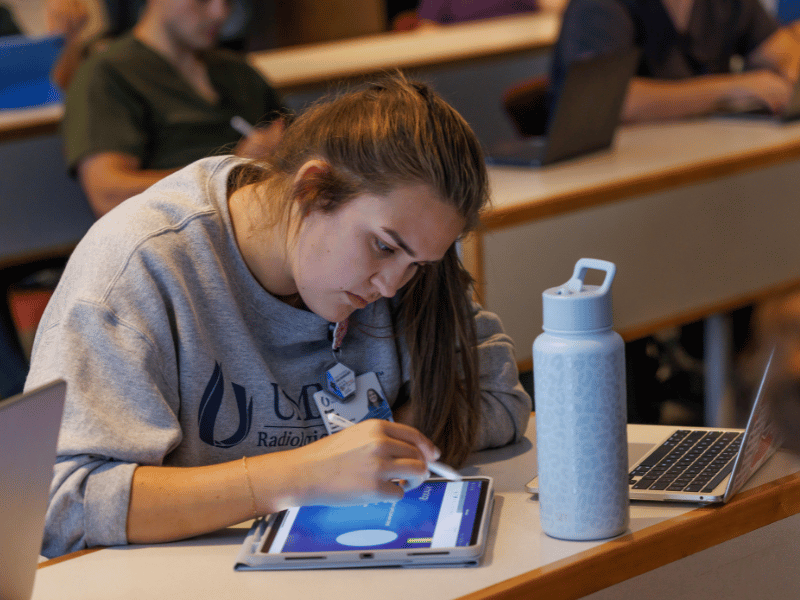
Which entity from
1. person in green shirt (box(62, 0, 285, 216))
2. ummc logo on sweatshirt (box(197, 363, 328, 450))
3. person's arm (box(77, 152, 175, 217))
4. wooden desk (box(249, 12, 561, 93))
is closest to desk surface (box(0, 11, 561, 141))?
wooden desk (box(249, 12, 561, 93))

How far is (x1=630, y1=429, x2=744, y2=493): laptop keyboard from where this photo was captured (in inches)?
36.4

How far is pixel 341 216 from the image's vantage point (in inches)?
39.4

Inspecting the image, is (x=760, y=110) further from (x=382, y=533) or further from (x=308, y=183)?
(x=382, y=533)

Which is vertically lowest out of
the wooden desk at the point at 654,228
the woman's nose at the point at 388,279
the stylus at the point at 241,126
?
the wooden desk at the point at 654,228

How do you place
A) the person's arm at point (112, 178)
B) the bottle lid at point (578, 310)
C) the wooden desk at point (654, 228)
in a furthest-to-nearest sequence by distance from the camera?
the person's arm at point (112, 178), the wooden desk at point (654, 228), the bottle lid at point (578, 310)

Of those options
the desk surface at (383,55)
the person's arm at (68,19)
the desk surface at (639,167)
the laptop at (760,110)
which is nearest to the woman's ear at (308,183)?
the desk surface at (639,167)

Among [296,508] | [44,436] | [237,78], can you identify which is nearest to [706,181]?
[237,78]

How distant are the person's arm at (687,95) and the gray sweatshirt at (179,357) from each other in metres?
1.72

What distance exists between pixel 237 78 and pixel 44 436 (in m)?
2.07

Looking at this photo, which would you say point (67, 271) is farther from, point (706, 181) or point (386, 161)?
point (706, 181)

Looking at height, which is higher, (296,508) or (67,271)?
(67,271)

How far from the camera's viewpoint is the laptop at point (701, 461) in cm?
87

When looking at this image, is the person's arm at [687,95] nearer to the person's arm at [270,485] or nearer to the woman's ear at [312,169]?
the woman's ear at [312,169]

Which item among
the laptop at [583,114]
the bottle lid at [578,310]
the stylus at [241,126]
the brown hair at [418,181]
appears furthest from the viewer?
the stylus at [241,126]
